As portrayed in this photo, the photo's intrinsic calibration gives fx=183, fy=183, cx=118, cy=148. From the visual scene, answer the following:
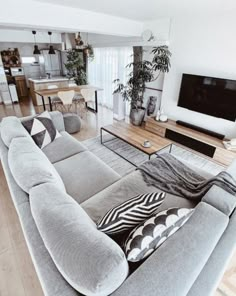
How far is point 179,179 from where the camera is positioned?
187 cm

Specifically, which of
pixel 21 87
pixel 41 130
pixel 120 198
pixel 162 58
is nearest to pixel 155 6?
pixel 162 58

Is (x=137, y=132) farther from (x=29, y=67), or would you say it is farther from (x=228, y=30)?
(x=29, y=67)

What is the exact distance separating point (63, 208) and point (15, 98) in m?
6.50

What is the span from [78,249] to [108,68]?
5668 mm

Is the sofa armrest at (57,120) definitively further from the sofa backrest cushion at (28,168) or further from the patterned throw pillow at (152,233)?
the patterned throw pillow at (152,233)

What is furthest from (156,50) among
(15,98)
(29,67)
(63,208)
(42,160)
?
(29,67)

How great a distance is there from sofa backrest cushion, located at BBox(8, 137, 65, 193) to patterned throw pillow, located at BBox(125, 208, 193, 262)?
692mm

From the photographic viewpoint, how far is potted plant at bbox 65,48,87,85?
6254 mm

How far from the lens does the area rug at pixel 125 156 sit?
2.93m

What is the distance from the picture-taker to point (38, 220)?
1031mm

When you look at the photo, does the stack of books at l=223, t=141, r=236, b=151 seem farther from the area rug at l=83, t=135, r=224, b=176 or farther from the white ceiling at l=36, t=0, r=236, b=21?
the white ceiling at l=36, t=0, r=236, b=21

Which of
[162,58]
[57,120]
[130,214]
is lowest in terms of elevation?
[57,120]

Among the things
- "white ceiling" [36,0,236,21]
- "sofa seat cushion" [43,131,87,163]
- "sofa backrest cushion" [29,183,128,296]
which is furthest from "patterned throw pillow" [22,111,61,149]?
Result: "white ceiling" [36,0,236,21]

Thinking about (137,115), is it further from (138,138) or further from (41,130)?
(41,130)
